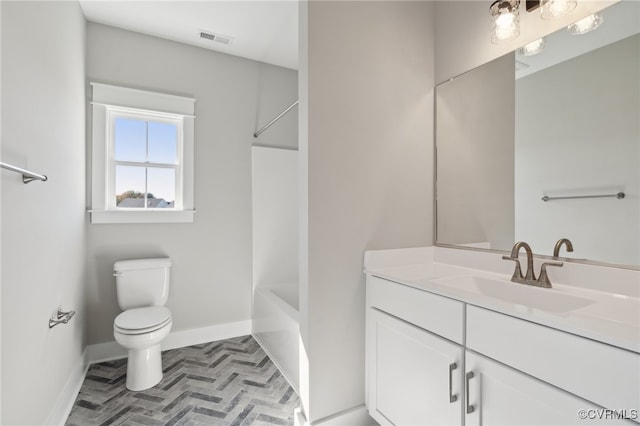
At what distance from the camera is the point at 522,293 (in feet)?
4.38

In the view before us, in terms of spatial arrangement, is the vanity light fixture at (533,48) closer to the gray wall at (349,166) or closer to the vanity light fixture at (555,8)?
the vanity light fixture at (555,8)

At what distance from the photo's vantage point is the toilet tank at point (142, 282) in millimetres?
2279

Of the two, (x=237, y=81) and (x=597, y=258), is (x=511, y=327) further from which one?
(x=237, y=81)

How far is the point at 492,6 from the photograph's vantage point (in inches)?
59.6

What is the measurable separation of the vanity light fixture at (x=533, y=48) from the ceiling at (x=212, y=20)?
152 centimetres

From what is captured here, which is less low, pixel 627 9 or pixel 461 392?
pixel 627 9

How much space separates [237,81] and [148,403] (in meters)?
2.67

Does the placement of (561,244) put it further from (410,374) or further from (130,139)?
(130,139)

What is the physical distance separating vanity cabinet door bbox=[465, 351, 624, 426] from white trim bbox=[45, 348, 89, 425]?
1998 mm

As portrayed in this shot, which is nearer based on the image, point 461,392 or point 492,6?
point 461,392

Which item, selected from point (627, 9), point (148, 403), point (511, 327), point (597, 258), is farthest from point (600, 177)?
point (148, 403)

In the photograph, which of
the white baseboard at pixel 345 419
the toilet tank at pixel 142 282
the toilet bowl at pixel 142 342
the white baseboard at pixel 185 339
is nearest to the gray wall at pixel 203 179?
the white baseboard at pixel 185 339

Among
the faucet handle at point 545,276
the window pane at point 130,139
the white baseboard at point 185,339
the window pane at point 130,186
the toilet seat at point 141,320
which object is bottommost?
the white baseboard at point 185,339

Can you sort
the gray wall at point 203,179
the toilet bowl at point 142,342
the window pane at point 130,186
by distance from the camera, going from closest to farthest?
the toilet bowl at point 142,342 → the gray wall at point 203,179 → the window pane at point 130,186
